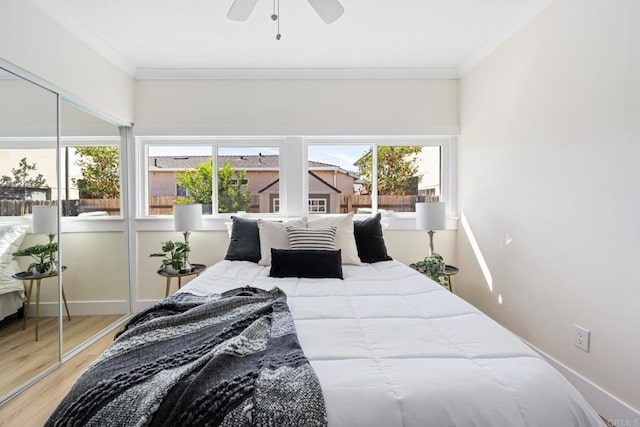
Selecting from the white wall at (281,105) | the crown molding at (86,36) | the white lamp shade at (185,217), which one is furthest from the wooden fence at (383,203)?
the crown molding at (86,36)

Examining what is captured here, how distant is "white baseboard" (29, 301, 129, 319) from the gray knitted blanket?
151 centimetres

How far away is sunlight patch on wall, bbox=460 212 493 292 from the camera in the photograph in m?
2.83

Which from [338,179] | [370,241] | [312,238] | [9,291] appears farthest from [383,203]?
[9,291]

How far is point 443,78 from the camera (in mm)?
3283

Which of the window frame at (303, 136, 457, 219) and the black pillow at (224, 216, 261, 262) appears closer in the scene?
the black pillow at (224, 216, 261, 262)

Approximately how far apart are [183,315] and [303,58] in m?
2.52

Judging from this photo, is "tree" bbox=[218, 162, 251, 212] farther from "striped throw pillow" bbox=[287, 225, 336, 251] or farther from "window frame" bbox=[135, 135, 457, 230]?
"striped throw pillow" bbox=[287, 225, 336, 251]

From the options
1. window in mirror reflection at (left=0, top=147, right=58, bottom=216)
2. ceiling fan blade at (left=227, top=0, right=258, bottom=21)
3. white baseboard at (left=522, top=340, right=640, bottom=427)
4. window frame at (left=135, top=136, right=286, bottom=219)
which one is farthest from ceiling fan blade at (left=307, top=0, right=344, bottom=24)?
white baseboard at (left=522, top=340, right=640, bottom=427)

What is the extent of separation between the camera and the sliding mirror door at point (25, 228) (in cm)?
193

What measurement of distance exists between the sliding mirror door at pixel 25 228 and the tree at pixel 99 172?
0.33 m

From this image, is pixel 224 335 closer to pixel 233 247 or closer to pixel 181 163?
pixel 233 247

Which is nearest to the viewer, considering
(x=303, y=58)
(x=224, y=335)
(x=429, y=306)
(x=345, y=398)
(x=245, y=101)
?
(x=345, y=398)

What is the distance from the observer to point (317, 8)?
166 cm

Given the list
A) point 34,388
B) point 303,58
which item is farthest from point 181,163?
point 34,388
